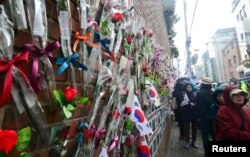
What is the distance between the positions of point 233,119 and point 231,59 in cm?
4001

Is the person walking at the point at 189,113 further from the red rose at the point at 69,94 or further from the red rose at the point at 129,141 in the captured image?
the red rose at the point at 69,94

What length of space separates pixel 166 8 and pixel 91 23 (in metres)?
9.99

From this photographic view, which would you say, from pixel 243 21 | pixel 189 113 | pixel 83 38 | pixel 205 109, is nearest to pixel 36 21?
pixel 83 38

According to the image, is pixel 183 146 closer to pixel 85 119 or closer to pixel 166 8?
pixel 85 119

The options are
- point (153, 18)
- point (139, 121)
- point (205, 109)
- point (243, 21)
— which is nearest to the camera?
point (139, 121)

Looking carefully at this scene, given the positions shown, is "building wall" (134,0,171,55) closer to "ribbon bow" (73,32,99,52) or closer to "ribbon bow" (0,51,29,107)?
"ribbon bow" (73,32,99,52)

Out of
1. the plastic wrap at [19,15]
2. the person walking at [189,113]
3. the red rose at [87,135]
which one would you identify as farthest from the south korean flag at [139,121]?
the person walking at [189,113]

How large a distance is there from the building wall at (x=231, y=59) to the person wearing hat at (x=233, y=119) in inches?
1324

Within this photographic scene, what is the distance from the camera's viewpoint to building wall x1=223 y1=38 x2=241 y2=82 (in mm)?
35688

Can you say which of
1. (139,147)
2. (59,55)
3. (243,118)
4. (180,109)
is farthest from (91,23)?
(180,109)

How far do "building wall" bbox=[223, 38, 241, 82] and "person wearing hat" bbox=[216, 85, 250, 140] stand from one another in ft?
110

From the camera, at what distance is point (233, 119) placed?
9.95 feet

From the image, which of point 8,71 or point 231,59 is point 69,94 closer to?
point 8,71

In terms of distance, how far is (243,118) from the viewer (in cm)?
305
